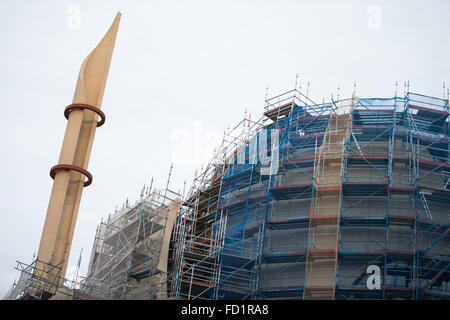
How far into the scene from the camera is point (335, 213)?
117 feet

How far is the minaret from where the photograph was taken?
117 ft

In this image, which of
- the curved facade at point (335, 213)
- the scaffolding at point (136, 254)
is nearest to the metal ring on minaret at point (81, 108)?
the scaffolding at point (136, 254)

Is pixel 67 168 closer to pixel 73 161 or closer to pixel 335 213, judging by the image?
pixel 73 161

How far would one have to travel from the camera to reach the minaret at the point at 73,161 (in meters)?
35.8

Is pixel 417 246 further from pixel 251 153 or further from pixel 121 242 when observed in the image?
pixel 121 242

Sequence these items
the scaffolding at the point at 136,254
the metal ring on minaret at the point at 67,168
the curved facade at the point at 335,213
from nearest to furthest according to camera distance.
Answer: the curved facade at the point at 335,213 → the scaffolding at the point at 136,254 → the metal ring on minaret at the point at 67,168

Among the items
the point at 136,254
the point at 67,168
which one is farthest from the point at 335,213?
the point at 67,168

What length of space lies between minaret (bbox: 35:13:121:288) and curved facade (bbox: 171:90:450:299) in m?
6.21

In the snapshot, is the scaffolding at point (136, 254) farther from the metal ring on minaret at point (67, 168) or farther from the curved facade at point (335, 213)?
the metal ring on minaret at point (67, 168)

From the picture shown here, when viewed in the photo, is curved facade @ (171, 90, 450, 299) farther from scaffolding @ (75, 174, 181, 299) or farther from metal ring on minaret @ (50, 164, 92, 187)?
metal ring on minaret @ (50, 164, 92, 187)

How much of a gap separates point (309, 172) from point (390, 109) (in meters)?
6.00

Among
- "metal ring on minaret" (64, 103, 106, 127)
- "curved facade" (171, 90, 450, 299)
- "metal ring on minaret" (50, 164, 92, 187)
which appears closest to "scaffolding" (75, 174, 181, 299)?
"curved facade" (171, 90, 450, 299)

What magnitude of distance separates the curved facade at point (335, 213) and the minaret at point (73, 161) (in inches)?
244
